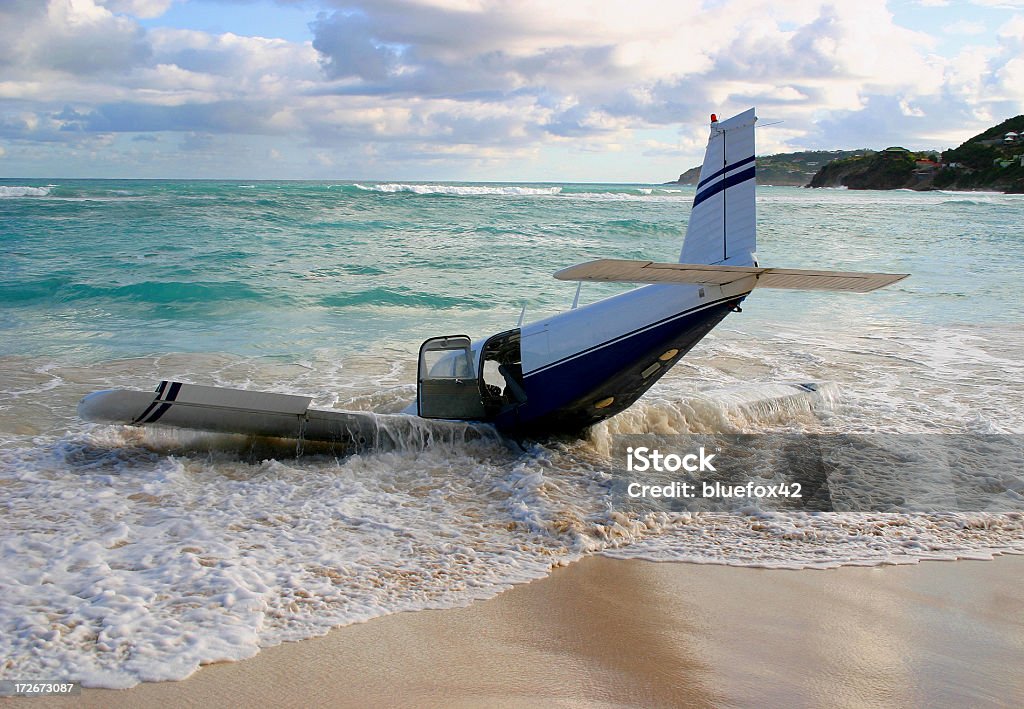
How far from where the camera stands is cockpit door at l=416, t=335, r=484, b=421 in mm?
9492

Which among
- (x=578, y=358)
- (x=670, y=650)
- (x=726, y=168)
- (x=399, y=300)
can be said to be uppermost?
(x=726, y=168)

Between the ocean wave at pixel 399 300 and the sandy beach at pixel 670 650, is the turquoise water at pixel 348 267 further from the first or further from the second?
the sandy beach at pixel 670 650

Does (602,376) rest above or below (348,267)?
below

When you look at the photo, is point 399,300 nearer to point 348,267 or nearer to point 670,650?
point 348,267

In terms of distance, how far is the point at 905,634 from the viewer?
5273mm

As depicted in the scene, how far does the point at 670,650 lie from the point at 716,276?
3297mm

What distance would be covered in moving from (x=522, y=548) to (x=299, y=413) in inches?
142

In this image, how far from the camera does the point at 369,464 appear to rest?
29.5 ft

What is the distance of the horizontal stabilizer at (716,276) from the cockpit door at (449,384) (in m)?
3.19

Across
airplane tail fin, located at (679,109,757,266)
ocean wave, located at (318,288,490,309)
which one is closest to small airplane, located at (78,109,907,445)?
airplane tail fin, located at (679,109,757,266)

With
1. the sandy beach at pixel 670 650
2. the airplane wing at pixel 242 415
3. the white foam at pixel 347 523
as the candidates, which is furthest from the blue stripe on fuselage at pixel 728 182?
the airplane wing at pixel 242 415

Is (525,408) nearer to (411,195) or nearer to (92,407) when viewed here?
(92,407)

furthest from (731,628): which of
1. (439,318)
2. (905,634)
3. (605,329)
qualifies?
(439,318)

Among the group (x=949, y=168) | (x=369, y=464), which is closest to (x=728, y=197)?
(x=369, y=464)
